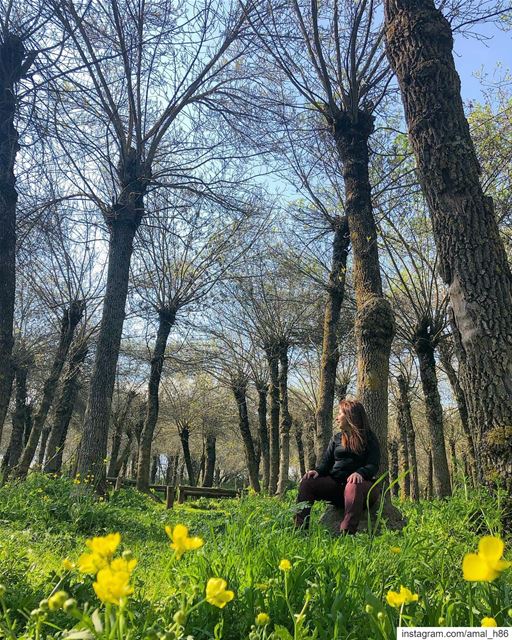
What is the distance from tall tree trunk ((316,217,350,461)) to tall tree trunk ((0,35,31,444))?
5.82 metres

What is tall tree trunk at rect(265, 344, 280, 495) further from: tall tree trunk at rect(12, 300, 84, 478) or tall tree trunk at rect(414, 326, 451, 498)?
tall tree trunk at rect(12, 300, 84, 478)

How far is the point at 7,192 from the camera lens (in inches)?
265

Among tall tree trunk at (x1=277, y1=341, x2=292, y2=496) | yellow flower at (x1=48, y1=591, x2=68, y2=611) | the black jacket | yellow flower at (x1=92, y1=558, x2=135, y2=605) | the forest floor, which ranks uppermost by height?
tall tree trunk at (x1=277, y1=341, x2=292, y2=496)

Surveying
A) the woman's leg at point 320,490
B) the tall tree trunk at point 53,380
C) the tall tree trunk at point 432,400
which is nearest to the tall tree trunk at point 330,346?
the tall tree trunk at point 432,400

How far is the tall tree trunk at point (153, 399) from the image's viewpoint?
1394 centimetres

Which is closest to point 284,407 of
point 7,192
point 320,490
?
point 7,192

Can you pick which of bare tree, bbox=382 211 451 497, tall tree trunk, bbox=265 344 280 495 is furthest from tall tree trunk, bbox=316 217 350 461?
tall tree trunk, bbox=265 344 280 495

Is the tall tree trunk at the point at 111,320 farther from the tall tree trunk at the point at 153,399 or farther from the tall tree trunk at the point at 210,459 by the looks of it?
the tall tree trunk at the point at 210,459

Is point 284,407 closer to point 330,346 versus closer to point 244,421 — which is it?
point 244,421

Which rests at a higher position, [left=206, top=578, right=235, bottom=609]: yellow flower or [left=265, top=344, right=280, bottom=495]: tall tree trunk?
[left=265, top=344, right=280, bottom=495]: tall tree trunk

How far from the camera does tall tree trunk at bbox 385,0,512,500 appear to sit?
10.9ft

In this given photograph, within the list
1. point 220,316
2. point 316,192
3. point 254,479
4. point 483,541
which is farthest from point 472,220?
point 254,479

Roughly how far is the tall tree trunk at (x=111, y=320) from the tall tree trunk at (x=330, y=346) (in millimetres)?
4169

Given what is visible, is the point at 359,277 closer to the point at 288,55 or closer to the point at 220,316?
the point at 288,55
